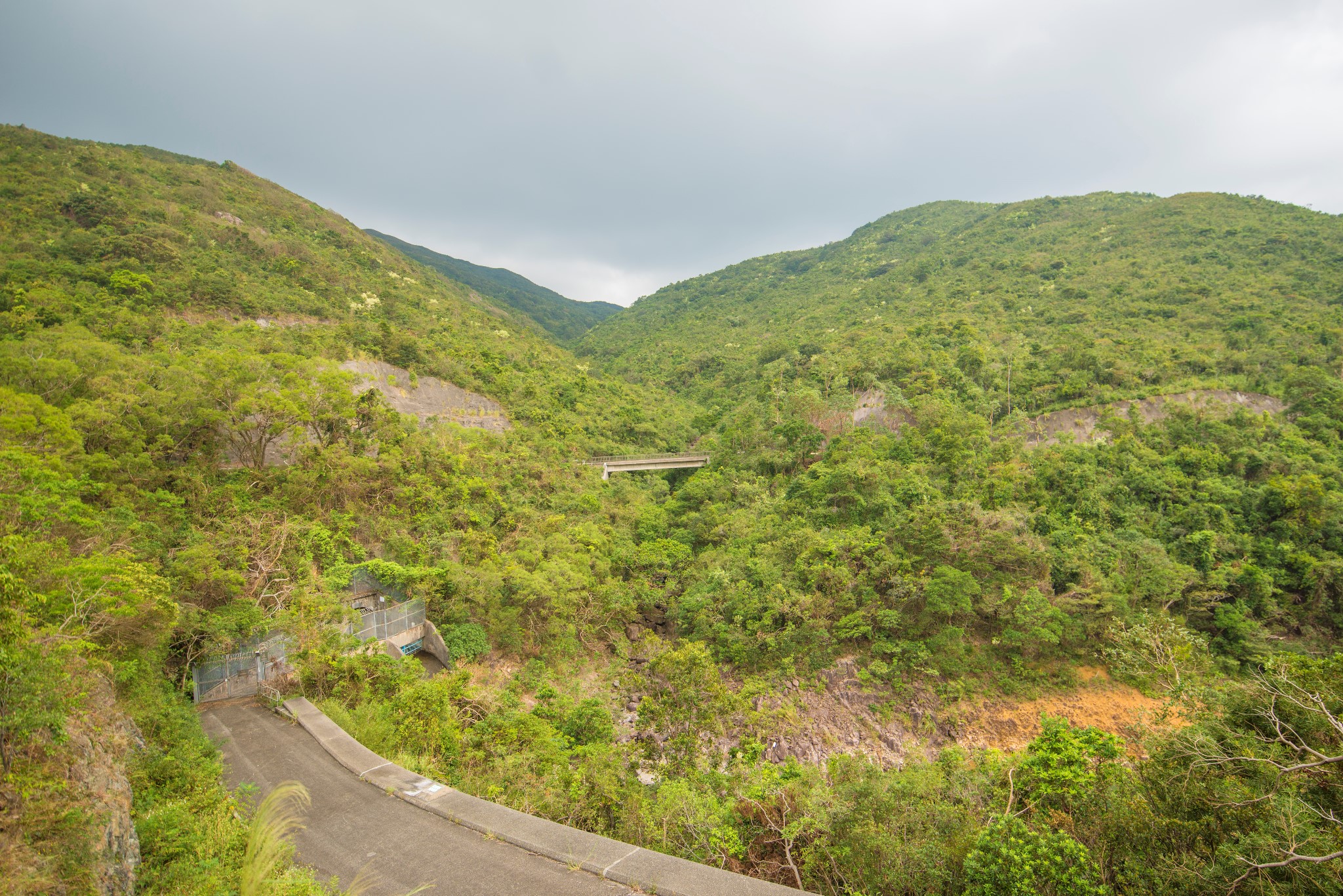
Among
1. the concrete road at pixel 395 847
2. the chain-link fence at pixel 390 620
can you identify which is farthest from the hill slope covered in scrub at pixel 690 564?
the concrete road at pixel 395 847

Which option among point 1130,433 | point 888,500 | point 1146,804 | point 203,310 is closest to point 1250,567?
point 1130,433

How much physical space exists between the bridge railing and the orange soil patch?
23.7m

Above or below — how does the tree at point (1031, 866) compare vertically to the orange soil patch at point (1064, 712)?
above

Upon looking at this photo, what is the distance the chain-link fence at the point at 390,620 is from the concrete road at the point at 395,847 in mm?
7005

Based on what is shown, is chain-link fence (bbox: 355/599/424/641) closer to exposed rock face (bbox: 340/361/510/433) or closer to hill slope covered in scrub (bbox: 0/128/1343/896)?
hill slope covered in scrub (bbox: 0/128/1343/896)

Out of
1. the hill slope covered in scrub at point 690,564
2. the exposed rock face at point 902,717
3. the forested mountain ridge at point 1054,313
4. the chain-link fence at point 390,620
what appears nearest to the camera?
the hill slope covered in scrub at point 690,564

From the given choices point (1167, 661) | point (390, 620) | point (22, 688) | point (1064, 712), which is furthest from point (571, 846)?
point (1064, 712)

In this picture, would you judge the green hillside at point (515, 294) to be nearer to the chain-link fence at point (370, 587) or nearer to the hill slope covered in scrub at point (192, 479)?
the hill slope covered in scrub at point (192, 479)

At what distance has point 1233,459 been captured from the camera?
82.2 feet

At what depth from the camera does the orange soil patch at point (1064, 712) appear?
18.6m

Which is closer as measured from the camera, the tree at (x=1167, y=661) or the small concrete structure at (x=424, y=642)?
the tree at (x=1167, y=661)

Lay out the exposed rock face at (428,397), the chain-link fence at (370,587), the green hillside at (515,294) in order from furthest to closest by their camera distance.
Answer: the green hillside at (515,294) < the exposed rock face at (428,397) < the chain-link fence at (370,587)

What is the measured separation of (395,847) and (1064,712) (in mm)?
22494

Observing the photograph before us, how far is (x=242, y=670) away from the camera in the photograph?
12.5m
